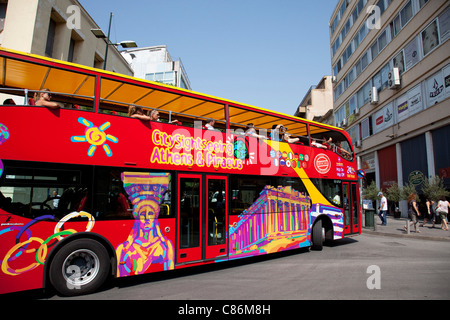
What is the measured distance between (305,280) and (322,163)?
4.69m

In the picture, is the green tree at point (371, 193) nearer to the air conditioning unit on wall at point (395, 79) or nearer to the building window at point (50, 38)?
the air conditioning unit on wall at point (395, 79)

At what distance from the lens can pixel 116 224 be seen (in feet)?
17.8

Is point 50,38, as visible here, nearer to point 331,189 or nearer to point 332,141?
point 332,141

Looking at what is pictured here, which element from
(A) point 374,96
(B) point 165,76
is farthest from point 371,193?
(B) point 165,76

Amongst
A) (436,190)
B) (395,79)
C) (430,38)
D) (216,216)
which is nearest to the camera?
(216,216)

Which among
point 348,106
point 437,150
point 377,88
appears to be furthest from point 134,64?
point 437,150

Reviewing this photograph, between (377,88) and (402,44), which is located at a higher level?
(402,44)

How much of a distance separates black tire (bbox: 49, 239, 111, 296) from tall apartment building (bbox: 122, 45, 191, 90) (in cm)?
4885

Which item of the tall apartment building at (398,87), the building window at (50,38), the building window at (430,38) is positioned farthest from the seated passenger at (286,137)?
the building window at (430,38)

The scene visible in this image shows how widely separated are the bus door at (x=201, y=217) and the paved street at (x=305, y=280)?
0.55 metres

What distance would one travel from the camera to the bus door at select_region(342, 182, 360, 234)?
33.7ft

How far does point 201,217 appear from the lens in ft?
21.2
